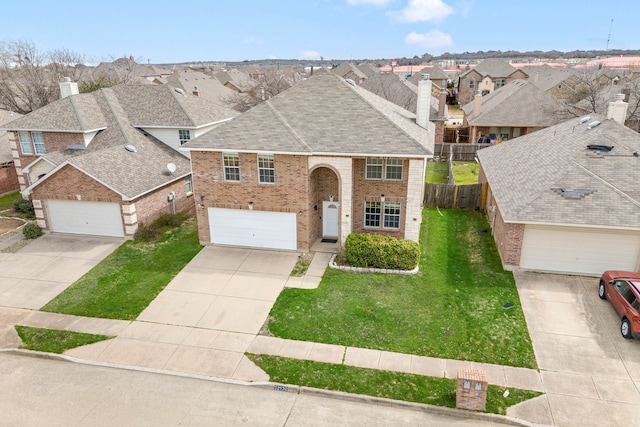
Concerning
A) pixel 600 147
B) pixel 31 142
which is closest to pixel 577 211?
pixel 600 147

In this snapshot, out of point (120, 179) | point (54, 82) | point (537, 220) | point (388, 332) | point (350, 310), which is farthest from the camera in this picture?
point (54, 82)

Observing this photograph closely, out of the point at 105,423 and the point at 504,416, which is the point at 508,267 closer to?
the point at 504,416

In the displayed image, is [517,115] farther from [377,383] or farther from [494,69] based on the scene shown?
[494,69]

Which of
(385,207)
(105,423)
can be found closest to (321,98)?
(385,207)

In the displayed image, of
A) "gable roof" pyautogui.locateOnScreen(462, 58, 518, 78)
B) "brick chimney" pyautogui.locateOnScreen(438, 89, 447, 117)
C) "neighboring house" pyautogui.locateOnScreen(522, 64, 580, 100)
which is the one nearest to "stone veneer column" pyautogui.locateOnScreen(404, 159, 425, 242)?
"brick chimney" pyautogui.locateOnScreen(438, 89, 447, 117)

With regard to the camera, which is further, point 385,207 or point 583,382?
point 385,207

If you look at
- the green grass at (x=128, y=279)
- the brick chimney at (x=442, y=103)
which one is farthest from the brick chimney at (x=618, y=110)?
the green grass at (x=128, y=279)

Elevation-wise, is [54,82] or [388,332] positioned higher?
[54,82]

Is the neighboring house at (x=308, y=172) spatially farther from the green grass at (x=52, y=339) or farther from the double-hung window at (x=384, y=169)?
the green grass at (x=52, y=339)
